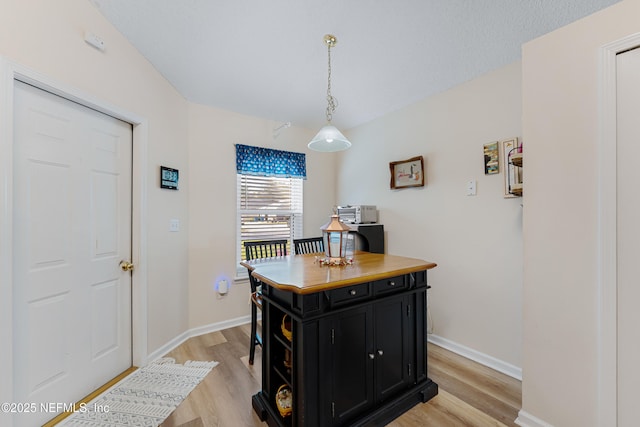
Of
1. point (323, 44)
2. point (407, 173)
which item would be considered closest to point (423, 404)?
point (407, 173)

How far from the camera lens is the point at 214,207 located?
10.3 feet

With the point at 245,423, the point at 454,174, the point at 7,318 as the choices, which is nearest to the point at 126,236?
the point at 7,318

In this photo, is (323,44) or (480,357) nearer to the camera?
(323,44)

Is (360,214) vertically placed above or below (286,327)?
above

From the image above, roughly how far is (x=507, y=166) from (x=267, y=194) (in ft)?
8.88

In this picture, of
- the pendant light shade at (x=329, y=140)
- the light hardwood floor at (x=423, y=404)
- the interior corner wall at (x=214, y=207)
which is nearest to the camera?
the light hardwood floor at (x=423, y=404)

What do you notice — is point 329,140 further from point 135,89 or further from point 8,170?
point 8,170

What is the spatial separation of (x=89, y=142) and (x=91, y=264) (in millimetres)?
912

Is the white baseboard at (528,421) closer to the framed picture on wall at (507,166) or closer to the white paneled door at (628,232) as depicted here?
the white paneled door at (628,232)

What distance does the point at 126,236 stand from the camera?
7.27 feet

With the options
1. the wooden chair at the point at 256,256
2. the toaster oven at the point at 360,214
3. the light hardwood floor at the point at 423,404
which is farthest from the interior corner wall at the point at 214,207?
the toaster oven at the point at 360,214

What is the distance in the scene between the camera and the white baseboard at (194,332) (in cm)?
242

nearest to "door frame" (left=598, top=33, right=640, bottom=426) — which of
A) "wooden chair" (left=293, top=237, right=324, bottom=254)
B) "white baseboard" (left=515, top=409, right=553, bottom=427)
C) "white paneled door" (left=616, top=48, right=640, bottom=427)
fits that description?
"white paneled door" (left=616, top=48, right=640, bottom=427)

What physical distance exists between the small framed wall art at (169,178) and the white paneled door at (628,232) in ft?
10.8
